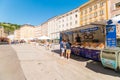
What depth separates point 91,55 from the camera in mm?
12758

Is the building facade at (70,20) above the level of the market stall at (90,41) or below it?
above

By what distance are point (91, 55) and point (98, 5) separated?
42762 millimetres

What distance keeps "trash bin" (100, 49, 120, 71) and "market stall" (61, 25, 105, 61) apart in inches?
94.9

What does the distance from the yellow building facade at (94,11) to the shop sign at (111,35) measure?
34803mm

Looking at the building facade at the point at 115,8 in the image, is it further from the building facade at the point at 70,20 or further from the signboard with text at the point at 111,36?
the signboard with text at the point at 111,36

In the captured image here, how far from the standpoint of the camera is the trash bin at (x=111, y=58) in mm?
8198

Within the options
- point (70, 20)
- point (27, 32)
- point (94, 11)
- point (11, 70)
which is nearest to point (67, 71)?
point (11, 70)

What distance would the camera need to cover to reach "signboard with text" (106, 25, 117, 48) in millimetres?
10977

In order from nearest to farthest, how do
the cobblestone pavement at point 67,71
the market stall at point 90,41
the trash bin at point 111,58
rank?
1. the cobblestone pavement at point 67,71
2. the trash bin at point 111,58
3. the market stall at point 90,41

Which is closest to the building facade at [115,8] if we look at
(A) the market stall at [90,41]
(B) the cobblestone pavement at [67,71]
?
(A) the market stall at [90,41]

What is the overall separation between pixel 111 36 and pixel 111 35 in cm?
7

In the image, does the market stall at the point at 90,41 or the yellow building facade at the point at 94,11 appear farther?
the yellow building facade at the point at 94,11

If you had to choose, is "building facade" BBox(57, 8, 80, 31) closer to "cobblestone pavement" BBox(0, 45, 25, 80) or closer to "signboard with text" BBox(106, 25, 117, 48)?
"signboard with text" BBox(106, 25, 117, 48)

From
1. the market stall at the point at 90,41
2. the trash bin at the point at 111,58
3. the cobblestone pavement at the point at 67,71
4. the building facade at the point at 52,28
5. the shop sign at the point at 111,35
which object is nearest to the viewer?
the cobblestone pavement at the point at 67,71
